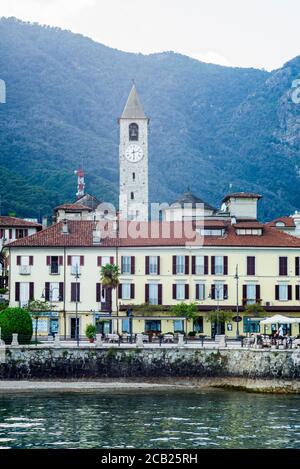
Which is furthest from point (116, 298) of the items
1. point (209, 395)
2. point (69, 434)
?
point (69, 434)

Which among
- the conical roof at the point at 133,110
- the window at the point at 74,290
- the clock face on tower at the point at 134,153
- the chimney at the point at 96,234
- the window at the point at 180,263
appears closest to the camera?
the window at the point at 74,290

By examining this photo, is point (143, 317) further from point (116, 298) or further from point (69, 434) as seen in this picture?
point (69, 434)

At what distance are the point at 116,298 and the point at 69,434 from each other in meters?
38.7

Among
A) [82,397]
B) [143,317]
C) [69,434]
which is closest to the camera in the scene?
[69,434]

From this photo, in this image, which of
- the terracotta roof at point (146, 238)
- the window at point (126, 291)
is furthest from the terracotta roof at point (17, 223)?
the window at point (126, 291)

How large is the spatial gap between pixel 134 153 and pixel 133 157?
66cm

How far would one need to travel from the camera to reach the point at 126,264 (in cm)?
8031

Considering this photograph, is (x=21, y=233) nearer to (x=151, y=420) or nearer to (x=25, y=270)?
(x=25, y=270)

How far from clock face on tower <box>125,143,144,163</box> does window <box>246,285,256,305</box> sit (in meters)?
49.1

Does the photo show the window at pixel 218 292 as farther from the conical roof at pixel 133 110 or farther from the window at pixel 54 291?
the conical roof at pixel 133 110

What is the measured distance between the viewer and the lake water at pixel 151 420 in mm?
39438

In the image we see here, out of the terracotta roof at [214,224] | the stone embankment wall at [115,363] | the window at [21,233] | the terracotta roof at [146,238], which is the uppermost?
Result: the window at [21,233]

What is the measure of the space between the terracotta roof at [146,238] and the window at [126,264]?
3.09ft
